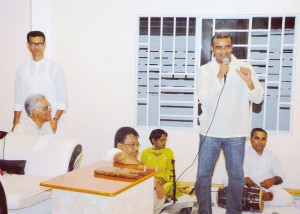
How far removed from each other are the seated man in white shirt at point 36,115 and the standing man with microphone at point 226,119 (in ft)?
5.31

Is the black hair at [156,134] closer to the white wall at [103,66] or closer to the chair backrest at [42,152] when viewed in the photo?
the white wall at [103,66]

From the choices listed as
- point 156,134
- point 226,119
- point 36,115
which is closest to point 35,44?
point 36,115

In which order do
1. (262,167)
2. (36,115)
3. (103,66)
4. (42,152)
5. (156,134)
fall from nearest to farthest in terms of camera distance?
(42,152), (36,115), (262,167), (156,134), (103,66)

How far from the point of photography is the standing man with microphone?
11.0ft

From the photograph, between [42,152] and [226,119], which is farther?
[42,152]

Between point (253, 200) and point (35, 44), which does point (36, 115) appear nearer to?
point (35, 44)

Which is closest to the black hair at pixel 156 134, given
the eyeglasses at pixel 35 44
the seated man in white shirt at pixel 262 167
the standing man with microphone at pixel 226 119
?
the seated man in white shirt at pixel 262 167

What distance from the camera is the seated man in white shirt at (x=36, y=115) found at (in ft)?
13.2

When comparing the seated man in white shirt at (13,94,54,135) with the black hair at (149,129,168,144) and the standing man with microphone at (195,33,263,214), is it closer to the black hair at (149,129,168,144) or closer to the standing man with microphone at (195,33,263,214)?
the black hair at (149,129,168,144)

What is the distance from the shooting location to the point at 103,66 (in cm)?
530

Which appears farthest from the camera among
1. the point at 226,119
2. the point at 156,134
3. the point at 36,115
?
the point at 156,134

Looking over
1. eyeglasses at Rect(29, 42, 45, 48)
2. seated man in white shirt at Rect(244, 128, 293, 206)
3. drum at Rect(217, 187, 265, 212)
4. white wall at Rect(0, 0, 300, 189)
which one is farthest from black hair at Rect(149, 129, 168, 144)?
eyeglasses at Rect(29, 42, 45, 48)

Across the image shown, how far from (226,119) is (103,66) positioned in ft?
7.89

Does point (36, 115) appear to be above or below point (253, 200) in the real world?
above
